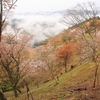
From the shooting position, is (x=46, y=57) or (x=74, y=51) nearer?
(x=46, y=57)

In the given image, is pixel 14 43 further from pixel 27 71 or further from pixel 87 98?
pixel 87 98

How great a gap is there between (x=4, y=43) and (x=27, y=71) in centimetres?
507

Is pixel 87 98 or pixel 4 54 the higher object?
pixel 4 54

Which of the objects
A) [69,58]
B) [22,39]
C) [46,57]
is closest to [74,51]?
[69,58]

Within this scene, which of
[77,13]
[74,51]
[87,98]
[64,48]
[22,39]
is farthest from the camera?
[74,51]

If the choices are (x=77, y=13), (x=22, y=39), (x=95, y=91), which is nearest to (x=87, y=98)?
(x=95, y=91)

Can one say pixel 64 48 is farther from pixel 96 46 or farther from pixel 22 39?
pixel 96 46

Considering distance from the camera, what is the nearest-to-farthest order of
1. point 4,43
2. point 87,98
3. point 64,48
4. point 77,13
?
point 87,98
point 4,43
point 77,13
point 64,48

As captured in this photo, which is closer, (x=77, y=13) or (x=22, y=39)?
(x=22, y=39)

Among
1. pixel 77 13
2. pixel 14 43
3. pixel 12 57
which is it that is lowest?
pixel 12 57

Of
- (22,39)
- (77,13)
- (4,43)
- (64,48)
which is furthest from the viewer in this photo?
(64,48)

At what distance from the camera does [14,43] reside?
2733 centimetres

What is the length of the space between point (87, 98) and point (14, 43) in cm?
1493

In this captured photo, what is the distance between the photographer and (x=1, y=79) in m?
39.9
